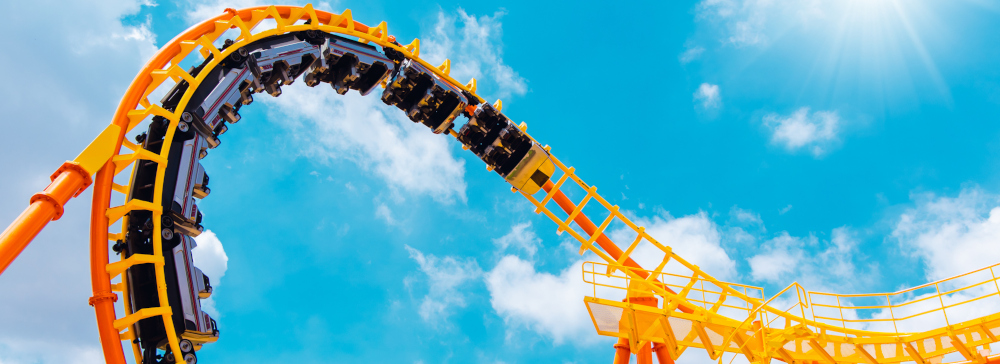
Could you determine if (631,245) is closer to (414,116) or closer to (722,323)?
(722,323)

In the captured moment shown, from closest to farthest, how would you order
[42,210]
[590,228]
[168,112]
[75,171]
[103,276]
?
[42,210], [75,171], [103,276], [168,112], [590,228]

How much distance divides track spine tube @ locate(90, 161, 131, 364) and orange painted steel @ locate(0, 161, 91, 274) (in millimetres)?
367

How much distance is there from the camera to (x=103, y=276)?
7199 mm

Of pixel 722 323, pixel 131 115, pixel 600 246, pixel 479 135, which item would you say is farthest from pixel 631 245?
pixel 131 115

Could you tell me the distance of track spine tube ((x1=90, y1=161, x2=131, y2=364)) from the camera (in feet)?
23.1

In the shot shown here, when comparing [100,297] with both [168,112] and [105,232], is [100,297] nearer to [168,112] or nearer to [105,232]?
[105,232]

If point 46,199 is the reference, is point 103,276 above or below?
below

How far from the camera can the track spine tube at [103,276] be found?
7.05m

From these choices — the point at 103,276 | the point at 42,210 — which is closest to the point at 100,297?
the point at 103,276

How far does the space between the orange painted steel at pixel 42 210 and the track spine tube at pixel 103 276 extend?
37 centimetres

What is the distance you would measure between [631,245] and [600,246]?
0.83 meters

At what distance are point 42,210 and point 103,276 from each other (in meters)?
1.10

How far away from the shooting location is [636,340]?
11547mm

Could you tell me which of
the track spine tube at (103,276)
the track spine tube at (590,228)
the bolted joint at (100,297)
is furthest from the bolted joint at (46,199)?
the track spine tube at (590,228)
